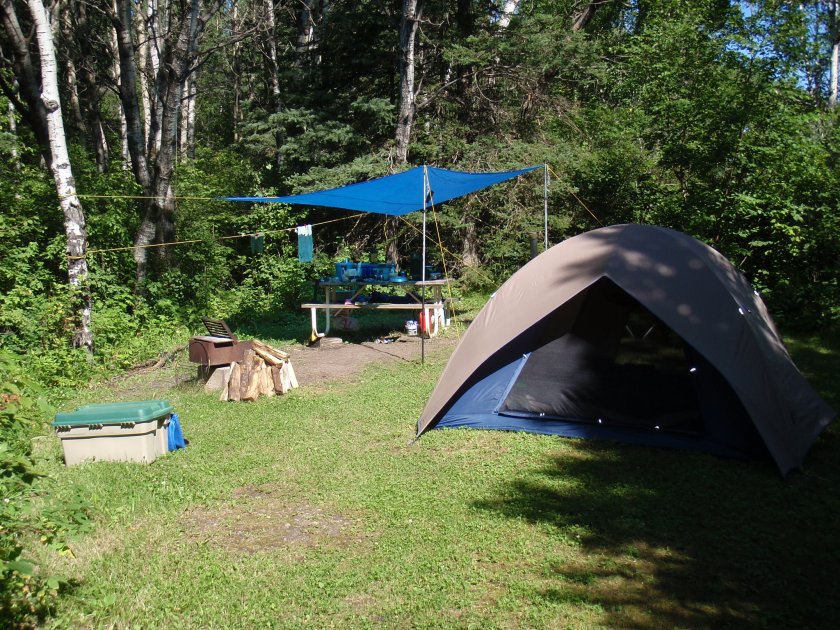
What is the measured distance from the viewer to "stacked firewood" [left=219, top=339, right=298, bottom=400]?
23.2 feet

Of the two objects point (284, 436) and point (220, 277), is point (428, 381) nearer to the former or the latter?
point (284, 436)

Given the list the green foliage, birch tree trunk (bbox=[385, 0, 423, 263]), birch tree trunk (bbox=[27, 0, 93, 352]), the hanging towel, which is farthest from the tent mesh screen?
birch tree trunk (bbox=[385, 0, 423, 263])

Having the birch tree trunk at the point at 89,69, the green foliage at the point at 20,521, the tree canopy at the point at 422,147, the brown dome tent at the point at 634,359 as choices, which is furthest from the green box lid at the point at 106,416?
the birch tree trunk at the point at 89,69

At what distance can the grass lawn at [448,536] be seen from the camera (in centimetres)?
329

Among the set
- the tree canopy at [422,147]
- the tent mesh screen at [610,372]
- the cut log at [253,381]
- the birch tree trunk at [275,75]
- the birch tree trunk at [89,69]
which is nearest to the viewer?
the tent mesh screen at [610,372]

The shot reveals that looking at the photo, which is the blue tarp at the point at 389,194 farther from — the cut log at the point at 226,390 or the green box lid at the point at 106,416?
the green box lid at the point at 106,416

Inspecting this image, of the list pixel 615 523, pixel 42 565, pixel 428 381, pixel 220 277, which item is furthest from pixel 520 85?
pixel 42 565

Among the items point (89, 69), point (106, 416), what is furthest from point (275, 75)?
point (106, 416)

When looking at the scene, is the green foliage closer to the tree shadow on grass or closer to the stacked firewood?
the tree shadow on grass

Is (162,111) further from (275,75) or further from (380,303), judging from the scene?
(275,75)

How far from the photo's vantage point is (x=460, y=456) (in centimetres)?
522

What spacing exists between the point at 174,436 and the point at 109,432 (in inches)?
20.5

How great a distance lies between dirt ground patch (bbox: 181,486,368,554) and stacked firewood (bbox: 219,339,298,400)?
8.31ft

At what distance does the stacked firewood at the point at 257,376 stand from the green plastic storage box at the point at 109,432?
6.00 ft
